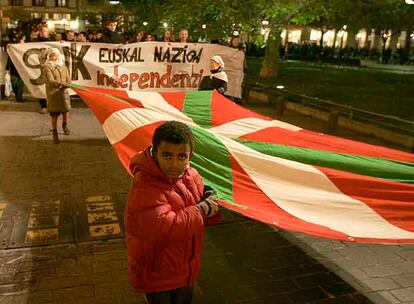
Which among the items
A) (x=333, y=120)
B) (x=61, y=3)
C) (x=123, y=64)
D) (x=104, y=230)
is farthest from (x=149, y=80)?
(x=61, y=3)

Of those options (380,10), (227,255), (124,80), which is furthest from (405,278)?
(380,10)

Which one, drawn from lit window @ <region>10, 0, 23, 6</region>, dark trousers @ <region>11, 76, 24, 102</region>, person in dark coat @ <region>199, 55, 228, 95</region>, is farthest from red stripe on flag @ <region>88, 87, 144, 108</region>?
lit window @ <region>10, 0, 23, 6</region>

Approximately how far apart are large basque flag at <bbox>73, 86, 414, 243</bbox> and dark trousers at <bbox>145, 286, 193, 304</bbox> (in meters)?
0.78

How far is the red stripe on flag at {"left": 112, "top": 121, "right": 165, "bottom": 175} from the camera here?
435 centimetres

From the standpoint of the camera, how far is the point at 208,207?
253 cm

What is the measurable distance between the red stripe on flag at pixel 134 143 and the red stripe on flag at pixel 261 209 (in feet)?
2.98

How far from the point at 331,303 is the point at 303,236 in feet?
4.49

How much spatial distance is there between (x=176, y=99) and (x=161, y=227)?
3.98 metres

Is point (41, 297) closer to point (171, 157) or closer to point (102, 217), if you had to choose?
point (102, 217)

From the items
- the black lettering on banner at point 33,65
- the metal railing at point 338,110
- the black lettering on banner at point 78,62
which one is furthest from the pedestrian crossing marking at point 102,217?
the metal railing at point 338,110

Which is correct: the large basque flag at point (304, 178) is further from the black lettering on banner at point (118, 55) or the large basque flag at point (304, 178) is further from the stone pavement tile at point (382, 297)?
the black lettering on banner at point (118, 55)

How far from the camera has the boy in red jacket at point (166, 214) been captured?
2408mm

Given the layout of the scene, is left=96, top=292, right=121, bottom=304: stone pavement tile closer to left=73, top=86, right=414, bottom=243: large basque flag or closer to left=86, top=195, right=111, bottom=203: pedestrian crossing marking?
left=73, top=86, right=414, bottom=243: large basque flag

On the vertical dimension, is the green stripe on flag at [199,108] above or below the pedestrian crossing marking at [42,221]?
above
